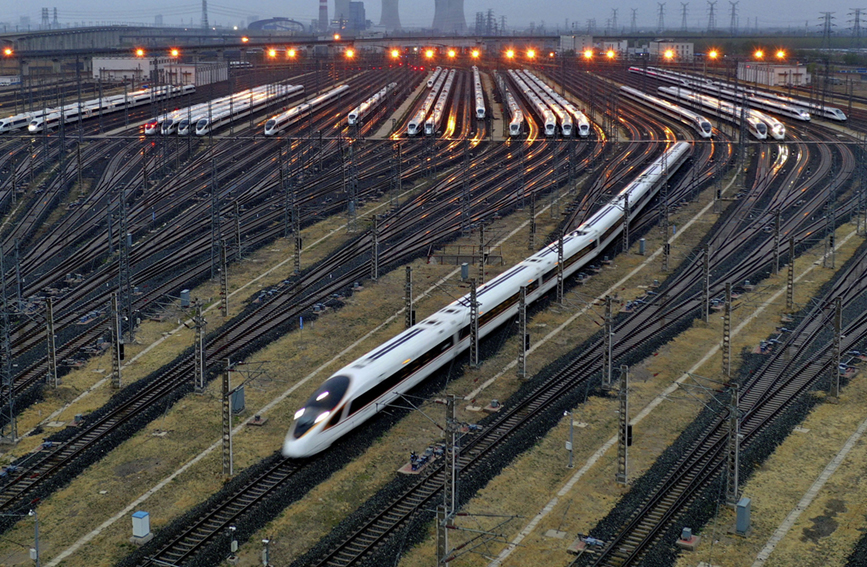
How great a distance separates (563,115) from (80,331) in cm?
7311

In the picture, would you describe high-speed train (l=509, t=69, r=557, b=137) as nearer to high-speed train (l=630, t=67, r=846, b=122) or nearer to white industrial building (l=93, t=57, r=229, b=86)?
high-speed train (l=630, t=67, r=846, b=122)

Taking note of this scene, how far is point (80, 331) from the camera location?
46.6 metres

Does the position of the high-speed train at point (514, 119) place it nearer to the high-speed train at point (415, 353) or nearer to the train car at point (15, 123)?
the train car at point (15, 123)

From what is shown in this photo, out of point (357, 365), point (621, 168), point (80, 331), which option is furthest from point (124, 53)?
point (357, 365)

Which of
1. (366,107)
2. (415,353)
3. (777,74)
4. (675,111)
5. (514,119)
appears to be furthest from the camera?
(777,74)

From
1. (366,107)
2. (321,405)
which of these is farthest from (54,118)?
(321,405)

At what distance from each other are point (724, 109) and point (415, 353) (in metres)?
91.6

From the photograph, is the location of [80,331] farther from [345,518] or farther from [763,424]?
[763,424]

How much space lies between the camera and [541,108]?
393 feet

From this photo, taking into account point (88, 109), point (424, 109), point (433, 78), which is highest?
point (433, 78)

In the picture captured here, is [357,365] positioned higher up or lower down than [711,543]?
higher up

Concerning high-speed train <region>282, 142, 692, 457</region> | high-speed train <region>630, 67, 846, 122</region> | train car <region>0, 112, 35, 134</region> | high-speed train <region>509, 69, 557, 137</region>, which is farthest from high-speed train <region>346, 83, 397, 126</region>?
high-speed train <region>282, 142, 692, 457</region>

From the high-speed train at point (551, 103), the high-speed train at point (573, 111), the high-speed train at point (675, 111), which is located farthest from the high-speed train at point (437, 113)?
the high-speed train at point (675, 111)

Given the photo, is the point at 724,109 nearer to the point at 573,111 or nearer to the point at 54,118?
the point at 573,111
